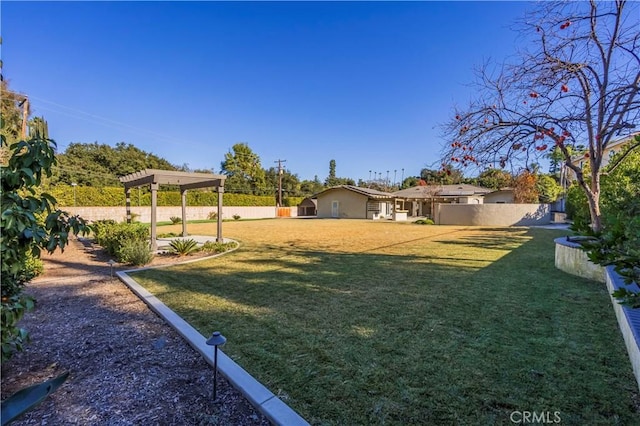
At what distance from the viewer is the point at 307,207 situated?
132 ft

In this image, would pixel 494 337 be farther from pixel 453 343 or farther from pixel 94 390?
pixel 94 390

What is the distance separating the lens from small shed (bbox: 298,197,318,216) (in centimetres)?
3956

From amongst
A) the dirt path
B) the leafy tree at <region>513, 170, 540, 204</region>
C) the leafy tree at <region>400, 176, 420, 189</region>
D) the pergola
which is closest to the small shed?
the leafy tree at <region>513, 170, 540, 204</region>

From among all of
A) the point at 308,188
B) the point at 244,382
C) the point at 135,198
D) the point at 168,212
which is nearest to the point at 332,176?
the point at 308,188

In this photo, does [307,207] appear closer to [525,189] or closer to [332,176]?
[525,189]

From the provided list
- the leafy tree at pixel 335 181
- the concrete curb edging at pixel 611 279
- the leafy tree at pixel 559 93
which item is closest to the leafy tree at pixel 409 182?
the leafy tree at pixel 335 181

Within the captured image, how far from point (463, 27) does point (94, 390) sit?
927 cm

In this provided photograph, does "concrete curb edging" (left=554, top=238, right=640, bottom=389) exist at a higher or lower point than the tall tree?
lower

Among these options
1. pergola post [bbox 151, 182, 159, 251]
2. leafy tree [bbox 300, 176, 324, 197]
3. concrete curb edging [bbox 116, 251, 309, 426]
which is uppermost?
leafy tree [bbox 300, 176, 324, 197]

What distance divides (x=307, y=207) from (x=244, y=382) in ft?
124

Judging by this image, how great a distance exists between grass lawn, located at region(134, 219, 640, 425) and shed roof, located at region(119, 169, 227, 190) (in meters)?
4.02

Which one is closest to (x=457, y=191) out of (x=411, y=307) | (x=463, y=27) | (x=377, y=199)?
(x=377, y=199)

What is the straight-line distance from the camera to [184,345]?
3373 mm

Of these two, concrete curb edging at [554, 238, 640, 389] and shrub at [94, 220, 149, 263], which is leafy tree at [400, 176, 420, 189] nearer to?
concrete curb edging at [554, 238, 640, 389]
